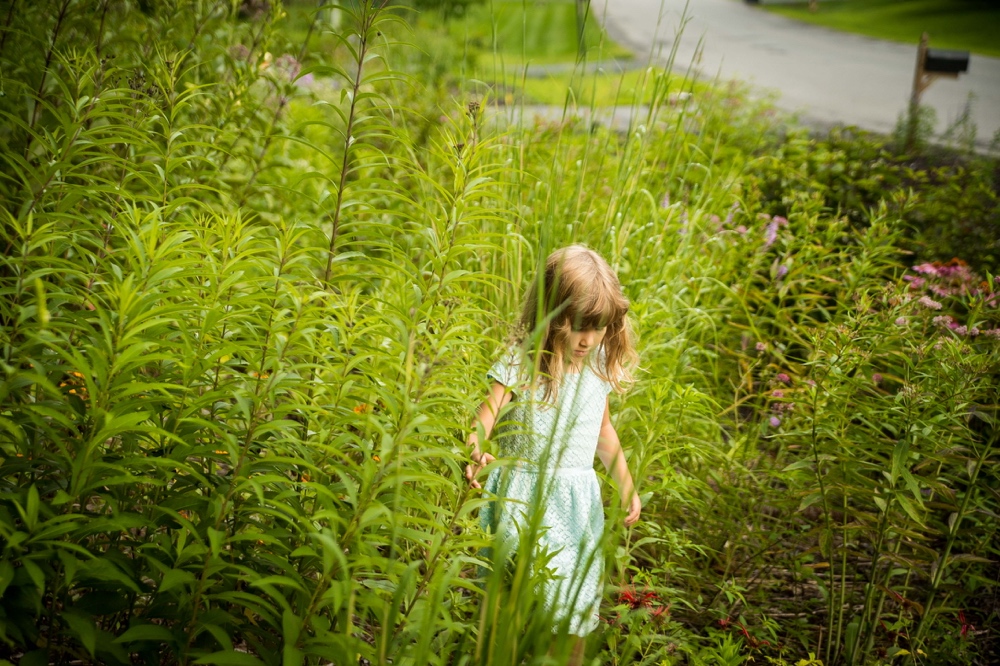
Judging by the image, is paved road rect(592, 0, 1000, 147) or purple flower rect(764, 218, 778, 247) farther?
paved road rect(592, 0, 1000, 147)

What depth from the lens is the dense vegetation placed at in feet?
4.60

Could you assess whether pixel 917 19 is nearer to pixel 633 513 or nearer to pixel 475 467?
pixel 633 513

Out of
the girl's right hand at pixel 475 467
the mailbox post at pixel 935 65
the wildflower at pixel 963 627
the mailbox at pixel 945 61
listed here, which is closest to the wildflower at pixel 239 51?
the girl's right hand at pixel 475 467

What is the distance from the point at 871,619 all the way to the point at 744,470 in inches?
25.9

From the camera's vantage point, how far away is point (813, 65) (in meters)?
11.3

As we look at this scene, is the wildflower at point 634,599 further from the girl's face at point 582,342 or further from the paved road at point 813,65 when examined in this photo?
the paved road at point 813,65

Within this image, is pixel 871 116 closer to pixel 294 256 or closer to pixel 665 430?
pixel 665 430

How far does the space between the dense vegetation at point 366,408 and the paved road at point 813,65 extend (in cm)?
492

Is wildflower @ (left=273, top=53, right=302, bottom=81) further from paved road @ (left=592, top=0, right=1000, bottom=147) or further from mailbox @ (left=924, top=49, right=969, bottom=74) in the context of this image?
mailbox @ (left=924, top=49, right=969, bottom=74)

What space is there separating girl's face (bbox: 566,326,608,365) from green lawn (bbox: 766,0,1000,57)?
7.43 meters

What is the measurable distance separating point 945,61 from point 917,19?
13.3 feet

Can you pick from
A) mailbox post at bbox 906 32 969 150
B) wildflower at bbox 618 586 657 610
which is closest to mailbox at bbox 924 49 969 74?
mailbox post at bbox 906 32 969 150

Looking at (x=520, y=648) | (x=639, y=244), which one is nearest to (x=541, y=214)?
(x=639, y=244)

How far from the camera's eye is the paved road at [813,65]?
8.38 metres
